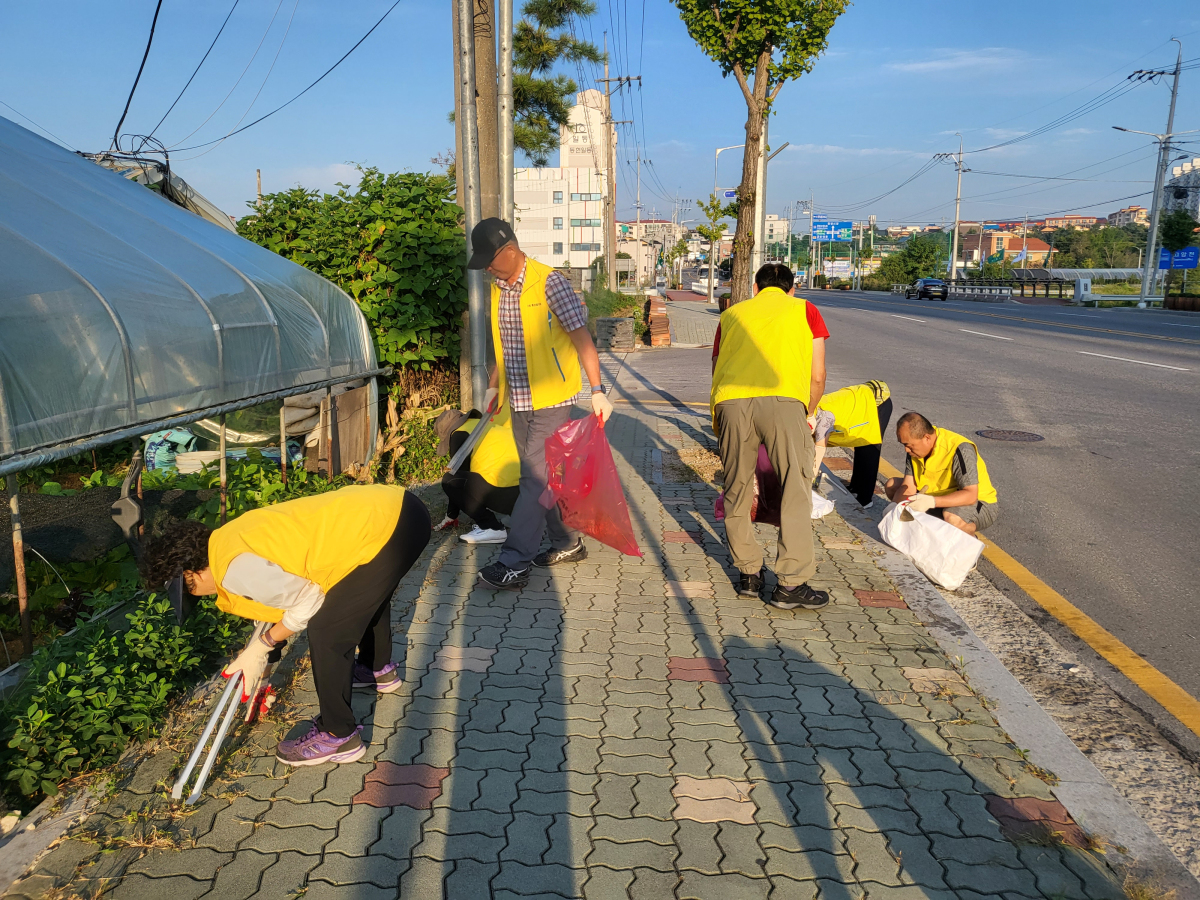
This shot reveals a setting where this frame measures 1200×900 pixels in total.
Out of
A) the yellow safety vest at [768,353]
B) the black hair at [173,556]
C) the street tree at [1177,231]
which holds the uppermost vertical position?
the street tree at [1177,231]

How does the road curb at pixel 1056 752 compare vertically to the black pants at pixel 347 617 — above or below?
below

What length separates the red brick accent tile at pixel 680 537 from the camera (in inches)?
238

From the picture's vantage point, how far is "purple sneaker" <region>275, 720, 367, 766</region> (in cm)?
317

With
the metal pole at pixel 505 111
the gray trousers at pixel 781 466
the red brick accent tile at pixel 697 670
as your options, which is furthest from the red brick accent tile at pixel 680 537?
the metal pole at pixel 505 111

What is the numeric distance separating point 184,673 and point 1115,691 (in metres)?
3.97

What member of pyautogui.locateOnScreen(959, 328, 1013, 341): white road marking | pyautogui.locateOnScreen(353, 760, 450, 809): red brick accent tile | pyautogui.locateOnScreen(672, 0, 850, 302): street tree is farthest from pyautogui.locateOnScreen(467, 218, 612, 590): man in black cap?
pyautogui.locateOnScreen(959, 328, 1013, 341): white road marking

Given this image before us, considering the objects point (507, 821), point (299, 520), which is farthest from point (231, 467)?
point (507, 821)

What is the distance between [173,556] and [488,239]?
2.34m

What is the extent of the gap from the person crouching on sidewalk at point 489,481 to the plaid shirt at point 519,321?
20.3 inches

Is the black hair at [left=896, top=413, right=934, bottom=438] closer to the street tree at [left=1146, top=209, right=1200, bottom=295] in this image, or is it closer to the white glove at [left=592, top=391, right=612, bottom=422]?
the white glove at [left=592, top=391, right=612, bottom=422]

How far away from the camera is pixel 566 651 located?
419cm

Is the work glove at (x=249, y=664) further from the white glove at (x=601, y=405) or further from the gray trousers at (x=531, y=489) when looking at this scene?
the white glove at (x=601, y=405)

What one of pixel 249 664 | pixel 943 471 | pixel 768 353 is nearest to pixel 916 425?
pixel 943 471

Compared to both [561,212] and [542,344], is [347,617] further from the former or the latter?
[561,212]
